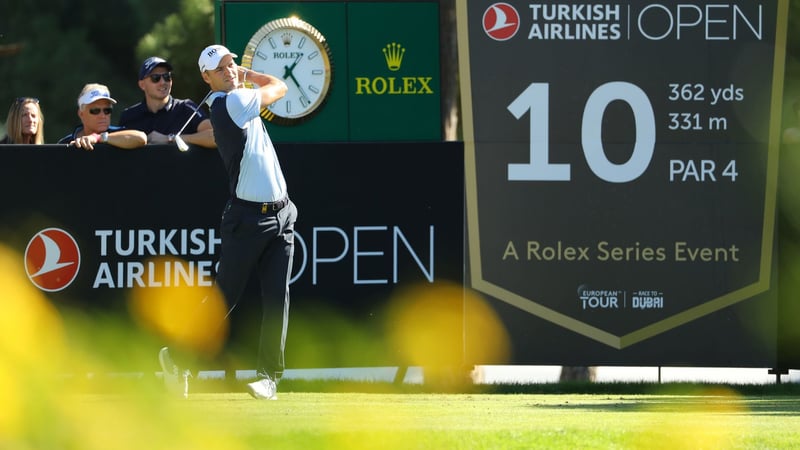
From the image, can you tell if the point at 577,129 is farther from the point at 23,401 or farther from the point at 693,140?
the point at 23,401

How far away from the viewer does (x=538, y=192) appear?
34.6 feet

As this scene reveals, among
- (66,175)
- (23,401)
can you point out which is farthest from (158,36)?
(23,401)

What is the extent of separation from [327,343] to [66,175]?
1943 mm

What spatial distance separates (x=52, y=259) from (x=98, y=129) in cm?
90

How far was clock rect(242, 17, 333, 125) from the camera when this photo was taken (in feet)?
35.8

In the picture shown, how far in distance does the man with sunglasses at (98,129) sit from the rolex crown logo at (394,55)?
1.76 meters

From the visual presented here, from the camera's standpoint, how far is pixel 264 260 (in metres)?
8.92

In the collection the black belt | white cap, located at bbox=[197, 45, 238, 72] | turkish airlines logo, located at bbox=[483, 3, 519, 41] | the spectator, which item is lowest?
the black belt

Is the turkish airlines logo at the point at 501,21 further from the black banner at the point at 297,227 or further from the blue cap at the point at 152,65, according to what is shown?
the blue cap at the point at 152,65

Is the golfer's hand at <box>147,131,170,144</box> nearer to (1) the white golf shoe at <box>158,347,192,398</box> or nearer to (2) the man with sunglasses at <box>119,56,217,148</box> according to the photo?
(2) the man with sunglasses at <box>119,56,217,148</box>

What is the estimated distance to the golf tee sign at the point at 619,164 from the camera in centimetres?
1053

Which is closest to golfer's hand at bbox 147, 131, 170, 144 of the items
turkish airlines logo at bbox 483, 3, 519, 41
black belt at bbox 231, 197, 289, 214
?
black belt at bbox 231, 197, 289, 214

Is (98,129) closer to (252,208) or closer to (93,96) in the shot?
(93,96)

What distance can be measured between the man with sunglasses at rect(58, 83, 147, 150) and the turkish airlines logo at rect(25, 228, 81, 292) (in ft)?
1.92
